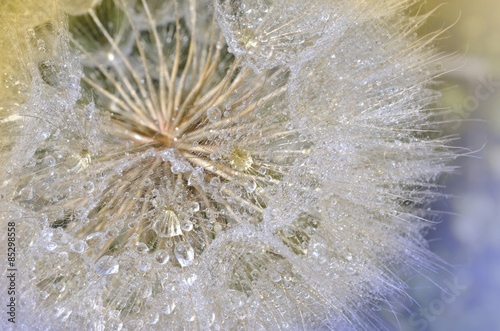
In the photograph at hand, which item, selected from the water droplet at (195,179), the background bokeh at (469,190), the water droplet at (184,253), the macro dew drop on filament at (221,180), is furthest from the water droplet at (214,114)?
the background bokeh at (469,190)

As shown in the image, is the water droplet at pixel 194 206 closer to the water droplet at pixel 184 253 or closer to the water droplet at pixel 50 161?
the water droplet at pixel 184 253

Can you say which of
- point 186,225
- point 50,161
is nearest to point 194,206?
point 186,225

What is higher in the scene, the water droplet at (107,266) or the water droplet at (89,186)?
the water droplet at (89,186)

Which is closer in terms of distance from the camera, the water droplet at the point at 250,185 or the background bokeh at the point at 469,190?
the water droplet at the point at 250,185

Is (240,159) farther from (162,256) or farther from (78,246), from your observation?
(78,246)

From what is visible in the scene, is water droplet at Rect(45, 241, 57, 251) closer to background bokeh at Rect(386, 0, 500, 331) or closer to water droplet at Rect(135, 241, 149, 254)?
water droplet at Rect(135, 241, 149, 254)

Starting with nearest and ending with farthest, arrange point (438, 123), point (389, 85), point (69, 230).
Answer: point (69, 230)
point (389, 85)
point (438, 123)

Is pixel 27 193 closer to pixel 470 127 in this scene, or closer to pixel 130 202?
pixel 130 202

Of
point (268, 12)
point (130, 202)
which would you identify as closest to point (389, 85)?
point (268, 12)
